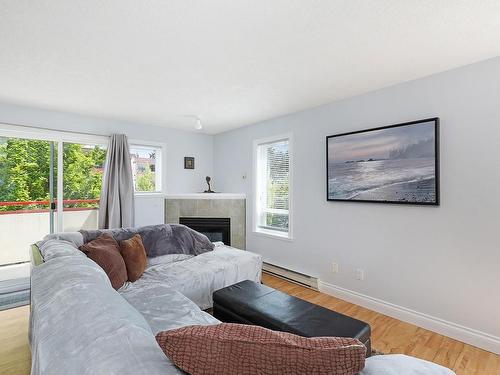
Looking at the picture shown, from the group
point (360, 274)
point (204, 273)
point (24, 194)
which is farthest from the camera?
point (24, 194)

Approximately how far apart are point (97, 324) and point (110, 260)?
1474 millimetres

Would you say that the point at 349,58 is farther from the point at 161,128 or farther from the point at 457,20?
the point at 161,128

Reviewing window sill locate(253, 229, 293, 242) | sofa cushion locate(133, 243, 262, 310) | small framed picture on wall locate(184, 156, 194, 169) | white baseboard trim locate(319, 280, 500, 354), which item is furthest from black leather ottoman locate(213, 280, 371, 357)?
small framed picture on wall locate(184, 156, 194, 169)

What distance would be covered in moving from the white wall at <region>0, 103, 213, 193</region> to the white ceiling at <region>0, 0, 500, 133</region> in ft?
1.03

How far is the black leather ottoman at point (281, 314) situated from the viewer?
1625 mm

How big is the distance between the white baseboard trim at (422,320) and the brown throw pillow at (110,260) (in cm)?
234

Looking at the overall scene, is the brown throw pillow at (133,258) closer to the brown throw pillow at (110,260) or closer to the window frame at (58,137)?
the brown throw pillow at (110,260)

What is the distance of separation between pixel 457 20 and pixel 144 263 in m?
3.06

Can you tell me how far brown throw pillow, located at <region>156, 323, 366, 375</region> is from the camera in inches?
29.0

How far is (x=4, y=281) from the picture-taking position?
11.0 ft

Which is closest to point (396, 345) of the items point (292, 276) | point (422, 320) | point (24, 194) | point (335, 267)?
point (422, 320)

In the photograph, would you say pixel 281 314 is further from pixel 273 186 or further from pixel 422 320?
pixel 273 186

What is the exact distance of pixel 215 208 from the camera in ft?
14.9

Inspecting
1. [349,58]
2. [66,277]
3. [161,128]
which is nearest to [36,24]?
[66,277]
